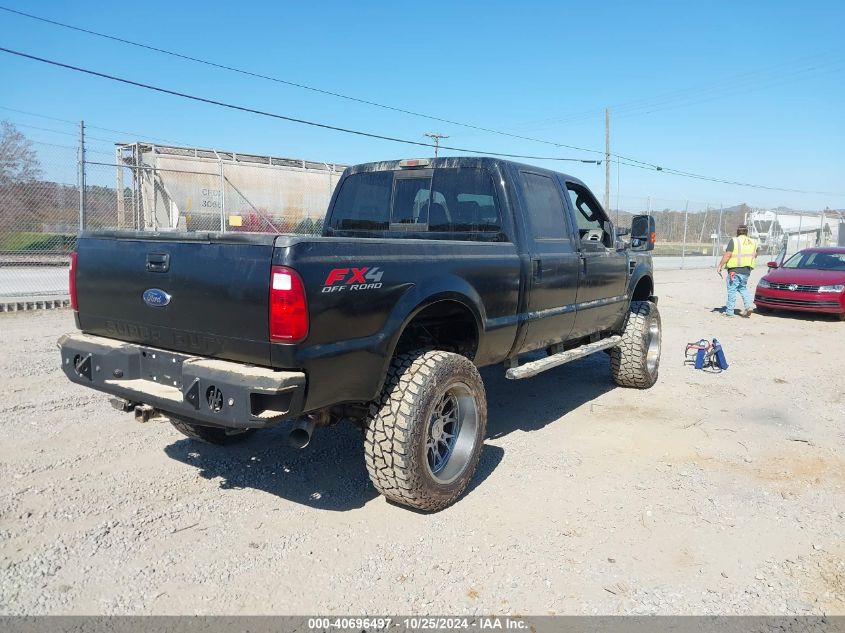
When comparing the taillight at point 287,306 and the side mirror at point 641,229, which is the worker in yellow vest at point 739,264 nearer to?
the side mirror at point 641,229

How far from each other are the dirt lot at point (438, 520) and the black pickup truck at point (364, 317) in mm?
413

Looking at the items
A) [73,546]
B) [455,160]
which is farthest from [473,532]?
[455,160]

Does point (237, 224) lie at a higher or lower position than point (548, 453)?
higher

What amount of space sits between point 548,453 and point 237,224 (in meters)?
14.5

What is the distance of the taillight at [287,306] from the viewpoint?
273 centimetres

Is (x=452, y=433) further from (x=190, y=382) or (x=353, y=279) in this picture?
(x=190, y=382)

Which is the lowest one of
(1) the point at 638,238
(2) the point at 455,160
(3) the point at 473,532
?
(3) the point at 473,532

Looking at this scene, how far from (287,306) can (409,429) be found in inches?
39.1

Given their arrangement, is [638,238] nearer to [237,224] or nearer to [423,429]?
[423,429]

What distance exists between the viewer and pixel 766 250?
33000 mm

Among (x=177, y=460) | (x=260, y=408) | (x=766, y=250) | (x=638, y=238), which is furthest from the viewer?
(x=766, y=250)

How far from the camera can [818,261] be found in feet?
44.1

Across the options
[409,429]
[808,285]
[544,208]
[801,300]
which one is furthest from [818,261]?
[409,429]

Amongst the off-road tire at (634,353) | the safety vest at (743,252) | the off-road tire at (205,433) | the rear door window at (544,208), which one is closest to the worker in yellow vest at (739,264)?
the safety vest at (743,252)
